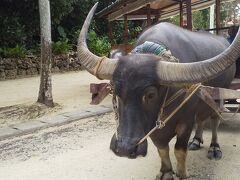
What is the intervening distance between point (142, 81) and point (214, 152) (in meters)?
2.28

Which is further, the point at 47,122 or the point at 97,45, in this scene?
the point at 97,45

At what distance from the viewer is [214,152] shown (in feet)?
15.4

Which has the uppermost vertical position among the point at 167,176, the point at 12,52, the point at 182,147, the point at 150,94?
the point at 12,52

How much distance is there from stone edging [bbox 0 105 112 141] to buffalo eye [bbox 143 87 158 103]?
360 cm

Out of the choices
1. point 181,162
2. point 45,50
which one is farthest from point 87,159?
point 45,50

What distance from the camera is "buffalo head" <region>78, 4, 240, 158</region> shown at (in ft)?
8.91

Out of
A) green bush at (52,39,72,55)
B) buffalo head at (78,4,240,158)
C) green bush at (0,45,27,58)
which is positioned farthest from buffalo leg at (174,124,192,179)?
green bush at (52,39,72,55)

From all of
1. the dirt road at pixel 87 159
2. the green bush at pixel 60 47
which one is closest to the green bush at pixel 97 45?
the green bush at pixel 60 47

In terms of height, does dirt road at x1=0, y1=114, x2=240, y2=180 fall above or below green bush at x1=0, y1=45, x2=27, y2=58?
below

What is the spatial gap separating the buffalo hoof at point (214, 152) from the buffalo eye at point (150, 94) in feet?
6.81

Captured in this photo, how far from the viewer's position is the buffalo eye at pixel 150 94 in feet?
9.22

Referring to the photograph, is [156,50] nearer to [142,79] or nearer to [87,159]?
[142,79]

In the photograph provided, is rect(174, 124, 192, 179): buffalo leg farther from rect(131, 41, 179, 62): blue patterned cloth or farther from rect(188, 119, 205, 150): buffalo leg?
rect(188, 119, 205, 150): buffalo leg

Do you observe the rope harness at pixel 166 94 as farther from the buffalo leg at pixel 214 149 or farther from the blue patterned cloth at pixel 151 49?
the buffalo leg at pixel 214 149
